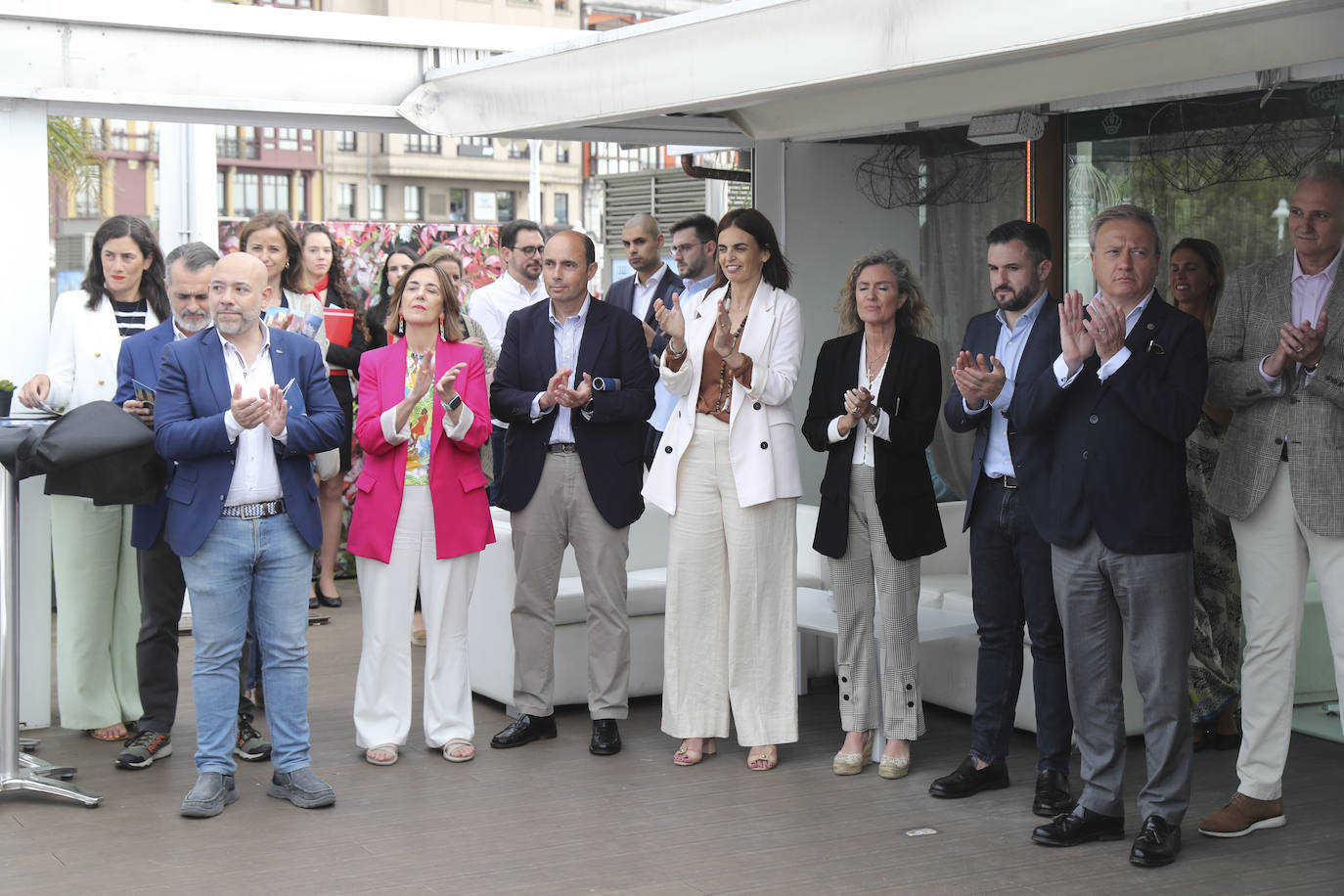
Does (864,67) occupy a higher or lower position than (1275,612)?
higher

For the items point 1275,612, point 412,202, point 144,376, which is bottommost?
point 1275,612

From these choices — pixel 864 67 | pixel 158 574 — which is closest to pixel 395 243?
pixel 158 574

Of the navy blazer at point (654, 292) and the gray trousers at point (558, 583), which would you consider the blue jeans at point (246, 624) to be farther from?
the navy blazer at point (654, 292)

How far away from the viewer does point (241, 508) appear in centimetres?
514

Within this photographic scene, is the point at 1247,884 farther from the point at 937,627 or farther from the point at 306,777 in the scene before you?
the point at 306,777

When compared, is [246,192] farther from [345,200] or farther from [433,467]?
[433,467]

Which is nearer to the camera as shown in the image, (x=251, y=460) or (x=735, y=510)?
(x=251, y=460)

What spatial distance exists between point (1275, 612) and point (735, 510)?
1.90 metres

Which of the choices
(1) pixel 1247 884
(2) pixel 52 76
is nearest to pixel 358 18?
(2) pixel 52 76

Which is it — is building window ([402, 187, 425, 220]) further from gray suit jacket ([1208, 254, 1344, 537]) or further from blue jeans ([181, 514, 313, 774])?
gray suit jacket ([1208, 254, 1344, 537])

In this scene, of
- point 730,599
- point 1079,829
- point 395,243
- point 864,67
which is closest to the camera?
point 864,67

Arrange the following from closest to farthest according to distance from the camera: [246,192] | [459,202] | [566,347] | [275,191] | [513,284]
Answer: [566,347], [513,284], [246,192], [275,191], [459,202]

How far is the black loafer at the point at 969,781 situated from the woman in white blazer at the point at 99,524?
324 centimetres

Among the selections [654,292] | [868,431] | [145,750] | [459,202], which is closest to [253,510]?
[145,750]
